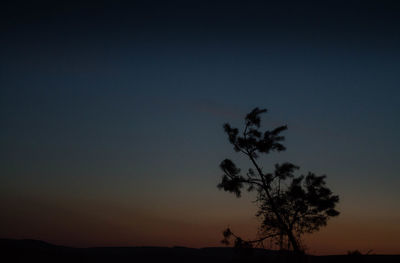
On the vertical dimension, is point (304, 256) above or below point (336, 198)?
below

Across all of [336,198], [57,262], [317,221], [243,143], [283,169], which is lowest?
[57,262]

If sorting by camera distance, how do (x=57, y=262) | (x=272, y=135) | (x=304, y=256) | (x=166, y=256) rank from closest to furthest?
1. (x=304, y=256)
2. (x=272, y=135)
3. (x=57, y=262)
4. (x=166, y=256)

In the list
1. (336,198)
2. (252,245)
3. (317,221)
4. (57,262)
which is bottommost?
(57,262)

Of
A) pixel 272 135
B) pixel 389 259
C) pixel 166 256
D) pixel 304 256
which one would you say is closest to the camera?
pixel 304 256

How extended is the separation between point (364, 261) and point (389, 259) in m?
3.33

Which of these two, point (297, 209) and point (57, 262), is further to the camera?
point (57, 262)

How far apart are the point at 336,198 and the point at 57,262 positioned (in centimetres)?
1948

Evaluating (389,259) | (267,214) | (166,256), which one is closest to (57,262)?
(166,256)

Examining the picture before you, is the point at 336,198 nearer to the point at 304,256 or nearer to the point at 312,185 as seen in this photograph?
the point at 312,185

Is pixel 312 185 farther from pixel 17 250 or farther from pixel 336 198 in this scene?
pixel 17 250

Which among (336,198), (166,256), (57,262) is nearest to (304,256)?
(336,198)

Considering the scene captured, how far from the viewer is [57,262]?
2222 cm

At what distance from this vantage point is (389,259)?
2061cm

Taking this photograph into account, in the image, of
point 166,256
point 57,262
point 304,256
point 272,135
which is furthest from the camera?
point 166,256
